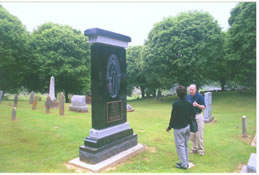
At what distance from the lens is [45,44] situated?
75.8 feet

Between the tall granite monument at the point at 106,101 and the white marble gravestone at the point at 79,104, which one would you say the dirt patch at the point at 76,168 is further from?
the white marble gravestone at the point at 79,104

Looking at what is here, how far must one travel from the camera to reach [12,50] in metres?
19.4

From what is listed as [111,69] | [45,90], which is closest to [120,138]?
[111,69]

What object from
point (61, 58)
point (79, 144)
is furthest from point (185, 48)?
point (79, 144)

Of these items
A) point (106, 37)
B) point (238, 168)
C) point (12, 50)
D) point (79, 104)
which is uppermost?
point (12, 50)

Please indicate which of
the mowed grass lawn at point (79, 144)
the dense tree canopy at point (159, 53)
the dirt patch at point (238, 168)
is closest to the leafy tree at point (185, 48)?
the dense tree canopy at point (159, 53)

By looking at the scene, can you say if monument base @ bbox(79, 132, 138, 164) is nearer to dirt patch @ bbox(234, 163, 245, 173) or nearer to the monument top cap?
the monument top cap

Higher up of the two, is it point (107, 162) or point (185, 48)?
point (185, 48)

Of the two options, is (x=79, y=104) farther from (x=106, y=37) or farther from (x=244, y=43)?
(x=244, y=43)

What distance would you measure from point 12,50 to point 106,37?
17.7 meters

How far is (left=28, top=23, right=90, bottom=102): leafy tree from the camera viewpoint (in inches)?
882

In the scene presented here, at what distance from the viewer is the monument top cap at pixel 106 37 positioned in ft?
16.9

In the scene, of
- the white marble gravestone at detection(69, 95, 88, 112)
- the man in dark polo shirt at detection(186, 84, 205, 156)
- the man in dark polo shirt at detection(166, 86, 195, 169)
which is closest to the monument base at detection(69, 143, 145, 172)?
the man in dark polo shirt at detection(166, 86, 195, 169)

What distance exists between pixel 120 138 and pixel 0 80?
765 inches
